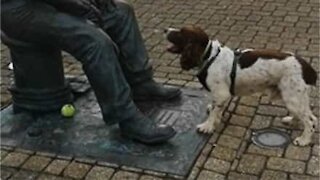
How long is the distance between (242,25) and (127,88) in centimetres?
339

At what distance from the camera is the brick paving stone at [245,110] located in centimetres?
479

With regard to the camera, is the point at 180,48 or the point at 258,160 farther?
the point at 180,48

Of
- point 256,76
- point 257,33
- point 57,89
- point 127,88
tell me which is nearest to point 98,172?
point 127,88

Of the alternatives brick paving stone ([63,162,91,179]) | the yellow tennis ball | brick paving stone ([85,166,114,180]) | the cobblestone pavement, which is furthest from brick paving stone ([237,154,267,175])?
the yellow tennis ball

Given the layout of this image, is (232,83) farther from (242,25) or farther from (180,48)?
(242,25)

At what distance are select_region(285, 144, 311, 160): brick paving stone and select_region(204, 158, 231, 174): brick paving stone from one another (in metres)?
0.46

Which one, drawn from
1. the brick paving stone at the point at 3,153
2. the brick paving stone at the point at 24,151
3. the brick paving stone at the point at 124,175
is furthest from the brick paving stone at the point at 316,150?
the brick paving stone at the point at 3,153

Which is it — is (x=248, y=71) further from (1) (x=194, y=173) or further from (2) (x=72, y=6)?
(2) (x=72, y=6)

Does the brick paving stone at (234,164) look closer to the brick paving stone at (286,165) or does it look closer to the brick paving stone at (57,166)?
the brick paving stone at (286,165)

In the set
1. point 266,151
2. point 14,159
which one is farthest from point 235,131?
point 14,159

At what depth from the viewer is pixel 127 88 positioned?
13.8 feet

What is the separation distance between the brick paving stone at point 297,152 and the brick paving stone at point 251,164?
0.62 ft

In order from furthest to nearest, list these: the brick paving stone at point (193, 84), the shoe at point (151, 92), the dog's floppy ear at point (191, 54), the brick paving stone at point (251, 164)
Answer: the brick paving stone at point (193, 84)
the shoe at point (151, 92)
the dog's floppy ear at point (191, 54)
the brick paving stone at point (251, 164)

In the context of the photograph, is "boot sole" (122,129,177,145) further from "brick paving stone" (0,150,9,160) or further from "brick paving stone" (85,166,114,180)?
"brick paving stone" (0,150,9,160)
